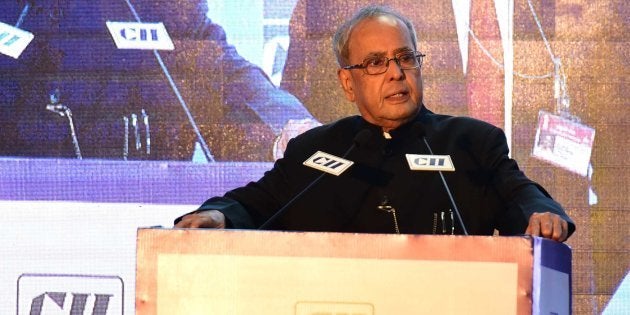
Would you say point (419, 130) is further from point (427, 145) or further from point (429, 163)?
point (429, 163)

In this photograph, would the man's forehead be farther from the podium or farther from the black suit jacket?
the podium

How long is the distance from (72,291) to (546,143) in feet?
5.75

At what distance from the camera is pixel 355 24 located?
2.42 m

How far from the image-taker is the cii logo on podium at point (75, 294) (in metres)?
3.28

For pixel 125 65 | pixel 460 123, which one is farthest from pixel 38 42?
pixel 460 123

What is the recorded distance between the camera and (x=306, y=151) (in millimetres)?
2479

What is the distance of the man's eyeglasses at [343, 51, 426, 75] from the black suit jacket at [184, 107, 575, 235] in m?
0.16

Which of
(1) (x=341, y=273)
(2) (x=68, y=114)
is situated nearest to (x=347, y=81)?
(1) (x=341, y=273)

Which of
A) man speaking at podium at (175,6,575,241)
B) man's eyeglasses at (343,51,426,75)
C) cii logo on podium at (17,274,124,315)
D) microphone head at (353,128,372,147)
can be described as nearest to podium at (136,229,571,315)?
man speaking at podium at (175,6,575,241)

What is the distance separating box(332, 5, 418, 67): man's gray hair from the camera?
2402mm

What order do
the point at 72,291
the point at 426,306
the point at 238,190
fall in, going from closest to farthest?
1. the point at 426,306
2. the point at 238,190
3. the point at 72,291

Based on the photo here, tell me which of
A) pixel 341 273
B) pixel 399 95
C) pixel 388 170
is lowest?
pixel 341 273

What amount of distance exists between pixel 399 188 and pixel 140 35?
146 cm

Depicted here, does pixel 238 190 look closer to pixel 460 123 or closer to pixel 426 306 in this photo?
pixel 460 123
